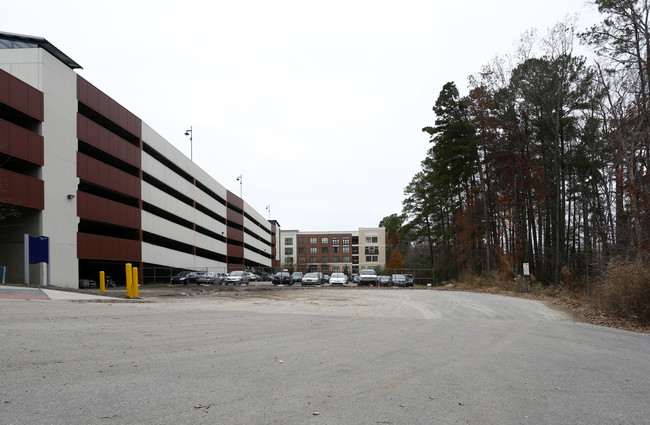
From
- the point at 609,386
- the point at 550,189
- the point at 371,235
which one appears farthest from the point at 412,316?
the point at 371,235

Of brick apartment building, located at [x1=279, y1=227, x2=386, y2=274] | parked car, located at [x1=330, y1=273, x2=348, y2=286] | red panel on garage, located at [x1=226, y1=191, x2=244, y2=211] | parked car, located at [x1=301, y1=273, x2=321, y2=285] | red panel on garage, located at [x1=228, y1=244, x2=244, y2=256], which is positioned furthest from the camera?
brick apartment building, located at [x1=279, y1=227, x2=386, y2=274]

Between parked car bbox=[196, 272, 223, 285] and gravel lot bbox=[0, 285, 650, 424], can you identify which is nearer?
gravel lot bbox=[0, 285, 650, 424]

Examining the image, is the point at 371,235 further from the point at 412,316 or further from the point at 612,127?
the point at 412,316

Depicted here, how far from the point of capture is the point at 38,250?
2922 cm

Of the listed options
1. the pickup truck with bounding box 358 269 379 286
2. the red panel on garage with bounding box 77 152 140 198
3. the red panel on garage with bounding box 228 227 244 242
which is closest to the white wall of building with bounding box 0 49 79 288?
the red panel on garage with bounding box 77 152 140 198

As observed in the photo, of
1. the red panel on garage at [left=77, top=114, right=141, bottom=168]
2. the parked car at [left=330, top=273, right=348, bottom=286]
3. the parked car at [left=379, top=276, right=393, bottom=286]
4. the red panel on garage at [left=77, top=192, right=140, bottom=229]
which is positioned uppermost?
the red panel on garage at [left=77, top=114, right=141, bottom=168]

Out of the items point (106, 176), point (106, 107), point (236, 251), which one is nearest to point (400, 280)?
point (106, 176)

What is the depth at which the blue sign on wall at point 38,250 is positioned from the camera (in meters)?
28.9

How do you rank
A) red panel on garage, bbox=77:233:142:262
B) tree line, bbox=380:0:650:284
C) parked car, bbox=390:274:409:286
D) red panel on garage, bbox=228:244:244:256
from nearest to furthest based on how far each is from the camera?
tree line, bbox=380:0:650:284, red panel on garage, bbox=77:233:142:262, parked car, bbox=390:274:409:286, red panel on garage, bbox=228:244:244:256

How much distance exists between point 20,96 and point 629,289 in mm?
33640

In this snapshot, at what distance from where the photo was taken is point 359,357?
8273mm

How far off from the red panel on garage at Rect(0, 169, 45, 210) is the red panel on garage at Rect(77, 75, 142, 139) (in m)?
8.84

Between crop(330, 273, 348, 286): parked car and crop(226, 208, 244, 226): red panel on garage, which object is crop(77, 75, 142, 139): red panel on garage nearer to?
crop(330, 273, 348, 286): parked car

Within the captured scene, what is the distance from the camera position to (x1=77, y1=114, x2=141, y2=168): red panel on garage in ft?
119
